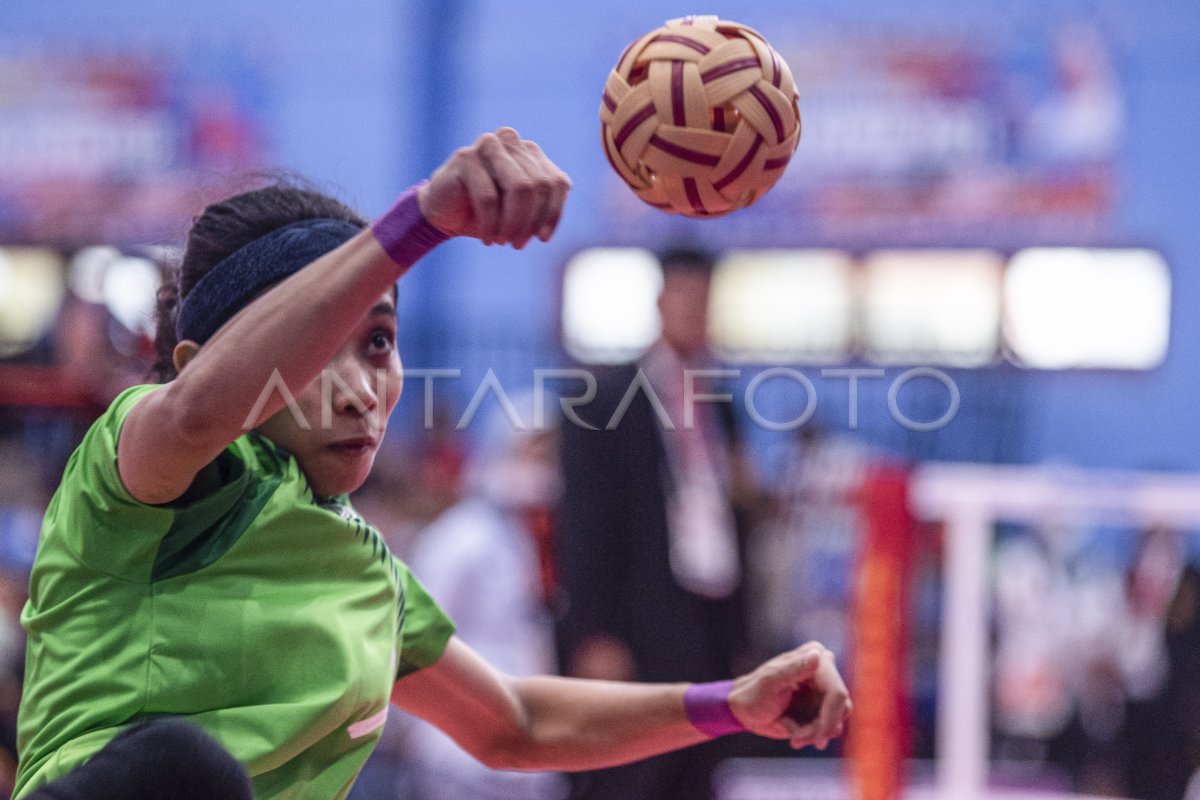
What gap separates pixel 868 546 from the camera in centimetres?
421

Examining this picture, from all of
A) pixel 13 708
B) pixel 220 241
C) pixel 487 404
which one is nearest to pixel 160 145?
pixel 487 404

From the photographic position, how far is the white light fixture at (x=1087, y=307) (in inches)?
285

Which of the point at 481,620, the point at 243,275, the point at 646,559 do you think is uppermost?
the point at 243,275

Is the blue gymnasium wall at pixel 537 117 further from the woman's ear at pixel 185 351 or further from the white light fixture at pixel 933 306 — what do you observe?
the woman's ear at pixel 185 351

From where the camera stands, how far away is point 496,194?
1324 mm

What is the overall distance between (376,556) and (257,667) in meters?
0.26

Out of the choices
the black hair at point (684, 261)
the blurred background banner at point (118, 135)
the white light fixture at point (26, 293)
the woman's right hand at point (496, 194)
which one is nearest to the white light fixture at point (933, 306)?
the black hair at point (684, 261)

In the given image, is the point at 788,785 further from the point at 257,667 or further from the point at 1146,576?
the point at 257,667

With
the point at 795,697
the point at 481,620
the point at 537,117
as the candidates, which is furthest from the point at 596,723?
the point at 537,117

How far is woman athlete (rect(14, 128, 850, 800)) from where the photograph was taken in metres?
1.35

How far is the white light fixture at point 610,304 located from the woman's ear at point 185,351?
5.93 metres

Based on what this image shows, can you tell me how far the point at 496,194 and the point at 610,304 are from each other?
21.1 ft

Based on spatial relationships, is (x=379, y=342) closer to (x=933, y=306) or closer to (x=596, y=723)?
(x=596, y=723)

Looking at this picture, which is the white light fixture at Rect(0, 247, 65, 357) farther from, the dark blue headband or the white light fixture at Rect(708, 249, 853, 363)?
the dark blue headband
